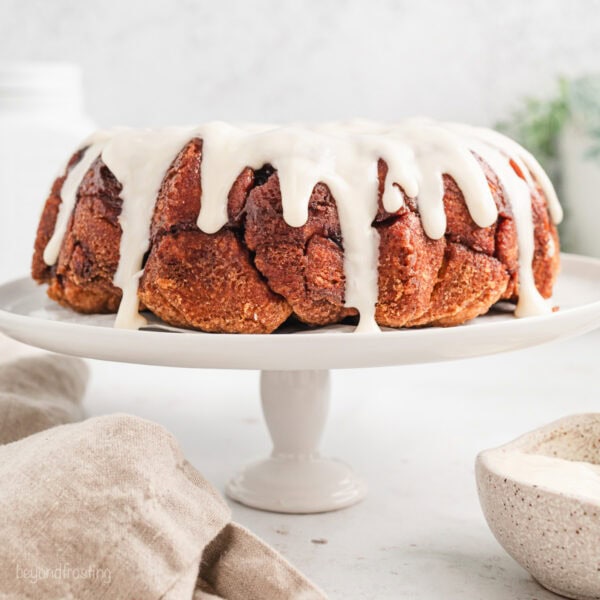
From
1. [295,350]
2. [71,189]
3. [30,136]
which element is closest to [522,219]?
[295,350]

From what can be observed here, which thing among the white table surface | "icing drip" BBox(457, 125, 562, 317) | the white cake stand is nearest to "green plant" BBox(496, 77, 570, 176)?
the white table surface

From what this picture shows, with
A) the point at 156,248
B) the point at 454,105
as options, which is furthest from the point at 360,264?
the point at 454,105

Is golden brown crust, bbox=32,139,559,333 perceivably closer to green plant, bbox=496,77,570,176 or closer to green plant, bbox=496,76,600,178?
green plant, bbox=496,76,600,178

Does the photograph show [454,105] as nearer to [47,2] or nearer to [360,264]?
[47,2]

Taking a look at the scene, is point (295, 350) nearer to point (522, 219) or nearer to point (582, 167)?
point (522, 219)

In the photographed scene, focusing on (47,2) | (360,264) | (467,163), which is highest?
(47,2)

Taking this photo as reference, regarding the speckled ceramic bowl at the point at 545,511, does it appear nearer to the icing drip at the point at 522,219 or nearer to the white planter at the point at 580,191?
the icing drip at the point at 522,219
